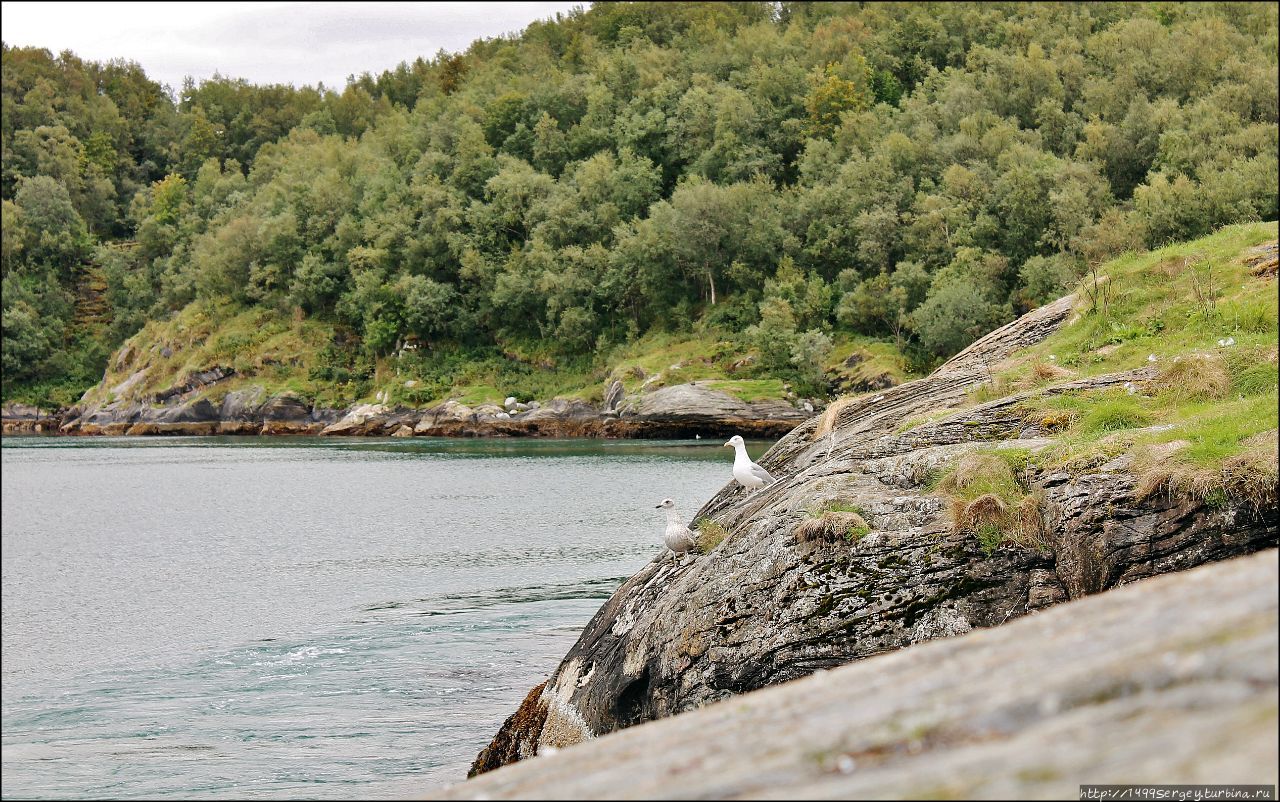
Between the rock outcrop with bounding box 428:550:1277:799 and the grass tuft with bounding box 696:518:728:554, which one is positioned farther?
the grass tuft with bounding box 696:518:728:554

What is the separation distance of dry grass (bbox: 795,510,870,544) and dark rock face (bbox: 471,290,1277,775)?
0.13 m

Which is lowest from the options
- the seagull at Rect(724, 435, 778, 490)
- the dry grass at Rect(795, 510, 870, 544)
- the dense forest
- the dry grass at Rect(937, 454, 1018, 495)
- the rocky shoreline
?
the rocky shoreline

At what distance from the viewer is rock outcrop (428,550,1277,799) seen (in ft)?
15.7

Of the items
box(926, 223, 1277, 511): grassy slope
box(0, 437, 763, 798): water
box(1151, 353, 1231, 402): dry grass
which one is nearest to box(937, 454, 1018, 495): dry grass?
box(926, 223, 1277, 511): grassy slope

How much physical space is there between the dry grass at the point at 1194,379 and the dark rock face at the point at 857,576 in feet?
2.82

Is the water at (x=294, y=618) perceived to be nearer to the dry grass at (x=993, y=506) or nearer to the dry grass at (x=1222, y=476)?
the dry grass at (x=993, y=506)

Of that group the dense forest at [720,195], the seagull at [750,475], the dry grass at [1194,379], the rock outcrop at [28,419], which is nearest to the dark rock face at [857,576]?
the seagull at [750,475]

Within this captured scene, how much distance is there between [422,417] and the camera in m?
112

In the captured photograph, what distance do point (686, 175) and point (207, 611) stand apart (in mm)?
111649

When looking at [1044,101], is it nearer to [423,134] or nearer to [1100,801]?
[423,134]

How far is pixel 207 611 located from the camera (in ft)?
96.7

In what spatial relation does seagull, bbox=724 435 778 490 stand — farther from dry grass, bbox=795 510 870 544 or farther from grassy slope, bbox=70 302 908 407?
grassy slope, bbox=70 302 908 407

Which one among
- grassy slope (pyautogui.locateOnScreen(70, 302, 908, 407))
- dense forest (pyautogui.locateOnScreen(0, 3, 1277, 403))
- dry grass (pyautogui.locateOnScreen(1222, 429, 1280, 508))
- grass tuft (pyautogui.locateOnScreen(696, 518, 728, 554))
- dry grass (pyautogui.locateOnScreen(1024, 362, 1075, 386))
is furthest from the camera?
grassy slope (pyautogui.locateOnScreen(70, 302, 908, 407))

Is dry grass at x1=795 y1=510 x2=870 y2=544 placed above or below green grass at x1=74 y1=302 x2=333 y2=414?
below
